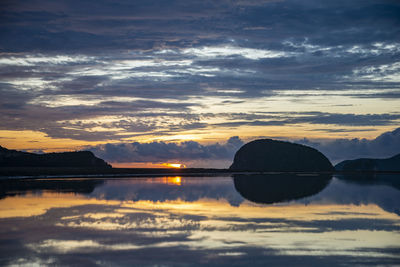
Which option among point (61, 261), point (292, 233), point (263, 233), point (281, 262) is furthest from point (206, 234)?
point (61, 261)

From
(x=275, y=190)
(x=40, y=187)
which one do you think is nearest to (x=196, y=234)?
(x=275, y=190)

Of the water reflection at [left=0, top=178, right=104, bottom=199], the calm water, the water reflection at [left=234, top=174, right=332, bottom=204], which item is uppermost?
the water reflection at [left=0, top=178, right=104, bottom=199]

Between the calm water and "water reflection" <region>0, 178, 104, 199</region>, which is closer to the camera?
the calm water

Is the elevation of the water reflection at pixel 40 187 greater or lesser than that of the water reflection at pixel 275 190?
greater

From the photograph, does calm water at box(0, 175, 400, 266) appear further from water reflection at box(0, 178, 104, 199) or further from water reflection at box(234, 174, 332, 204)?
water reflection at box(0, 178, 104, 199)

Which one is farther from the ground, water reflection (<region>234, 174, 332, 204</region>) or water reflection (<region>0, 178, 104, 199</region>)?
water reflection (<region>0, 178, 104, 199</region>)

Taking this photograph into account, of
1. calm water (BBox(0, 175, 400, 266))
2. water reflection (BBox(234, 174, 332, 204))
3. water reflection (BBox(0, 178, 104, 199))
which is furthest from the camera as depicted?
water reflection (BBox(0, 178, 104, 199))

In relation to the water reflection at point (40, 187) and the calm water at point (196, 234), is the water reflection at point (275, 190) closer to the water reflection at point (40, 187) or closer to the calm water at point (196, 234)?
the calm water at point (196, 234)

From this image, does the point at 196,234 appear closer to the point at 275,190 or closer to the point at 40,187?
the point at 275,190

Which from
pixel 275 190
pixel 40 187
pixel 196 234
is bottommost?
pixel 196 234

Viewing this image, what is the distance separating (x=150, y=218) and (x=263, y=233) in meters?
8.75

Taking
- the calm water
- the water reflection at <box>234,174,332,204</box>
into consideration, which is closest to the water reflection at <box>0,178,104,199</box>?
the calm water

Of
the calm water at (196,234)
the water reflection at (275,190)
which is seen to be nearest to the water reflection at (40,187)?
the calm water at (196,234)

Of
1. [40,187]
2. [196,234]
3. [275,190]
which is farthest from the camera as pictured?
[40,187]
